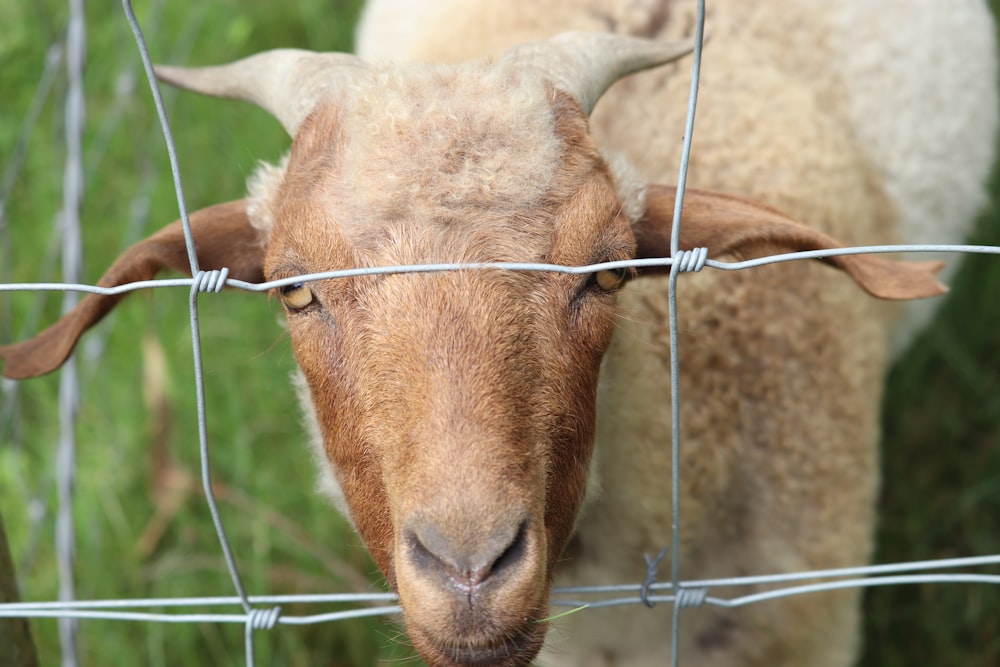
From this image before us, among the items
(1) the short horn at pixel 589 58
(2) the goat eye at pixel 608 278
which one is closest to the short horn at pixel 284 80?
(1) the short horn at pixel 589 58

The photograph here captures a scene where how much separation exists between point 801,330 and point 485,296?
1401 millimetres

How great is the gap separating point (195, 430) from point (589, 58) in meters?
2.54

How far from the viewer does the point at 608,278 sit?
209 cm

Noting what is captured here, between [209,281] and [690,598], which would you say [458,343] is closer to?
[209,281]

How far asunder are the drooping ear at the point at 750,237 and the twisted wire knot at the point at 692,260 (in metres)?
0.53

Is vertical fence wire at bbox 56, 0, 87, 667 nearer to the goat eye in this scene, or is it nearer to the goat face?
the goat face

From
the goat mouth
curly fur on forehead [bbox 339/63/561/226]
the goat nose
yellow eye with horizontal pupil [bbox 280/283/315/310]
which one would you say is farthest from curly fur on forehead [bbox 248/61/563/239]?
the goat mouth

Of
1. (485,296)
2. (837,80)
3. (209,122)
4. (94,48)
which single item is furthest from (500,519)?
(94,48)

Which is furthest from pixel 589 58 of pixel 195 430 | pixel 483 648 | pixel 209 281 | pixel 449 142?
pixel 195 430

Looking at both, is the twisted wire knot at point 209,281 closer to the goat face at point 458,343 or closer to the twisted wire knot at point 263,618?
the goat face at point 458,343

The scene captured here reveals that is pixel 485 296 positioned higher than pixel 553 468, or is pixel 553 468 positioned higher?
pixel 485 296

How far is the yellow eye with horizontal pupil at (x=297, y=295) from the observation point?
207 centimetres

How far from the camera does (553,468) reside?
6.41 ft

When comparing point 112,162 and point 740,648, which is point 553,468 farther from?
point 112,162
